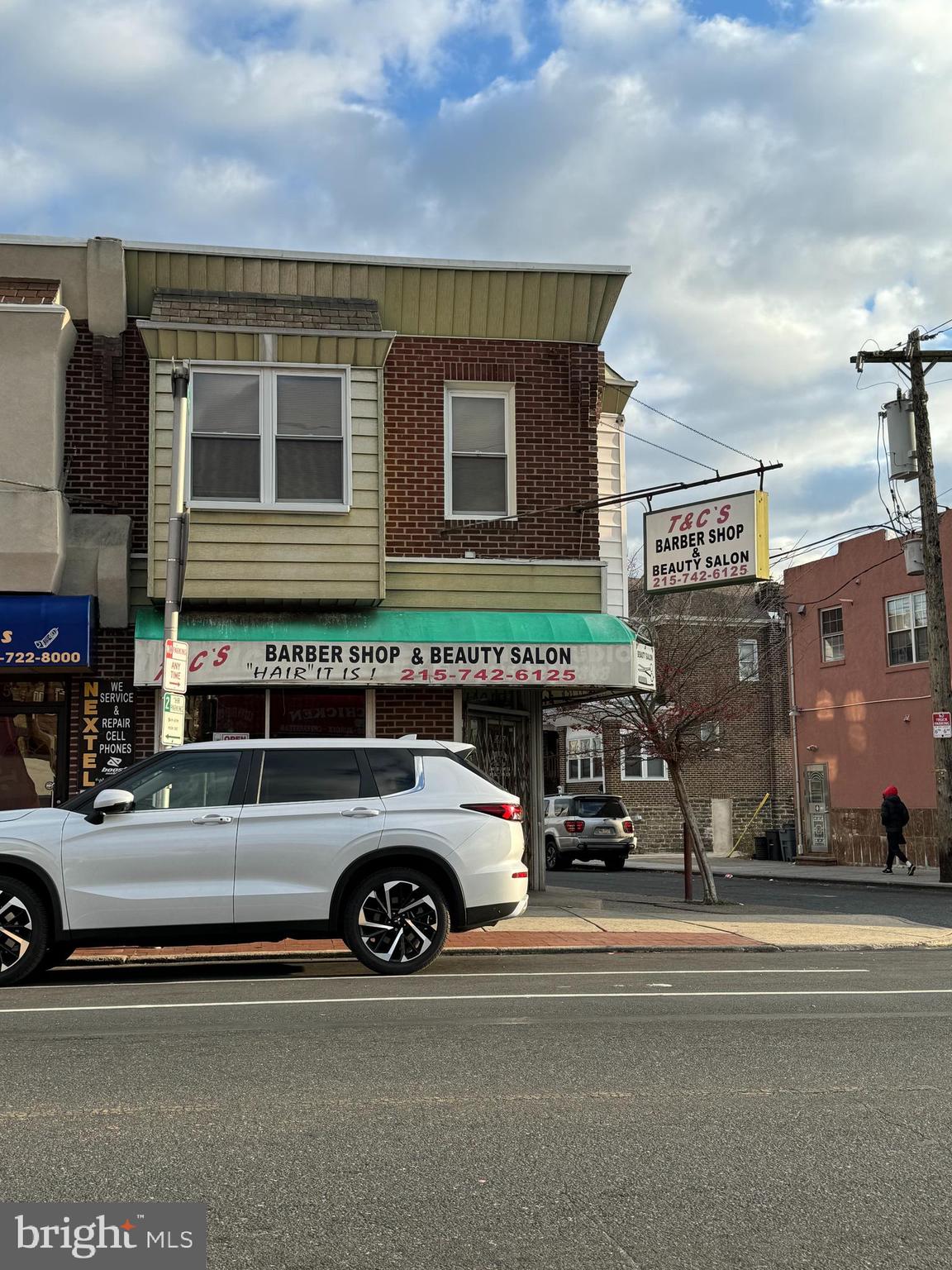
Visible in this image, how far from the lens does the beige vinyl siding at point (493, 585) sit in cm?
1612

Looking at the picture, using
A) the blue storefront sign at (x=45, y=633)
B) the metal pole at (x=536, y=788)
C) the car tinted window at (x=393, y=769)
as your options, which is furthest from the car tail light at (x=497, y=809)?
the metal pole at (x=536, y=788)

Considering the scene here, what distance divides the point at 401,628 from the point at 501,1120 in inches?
403

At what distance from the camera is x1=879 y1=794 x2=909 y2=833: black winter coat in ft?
86.5

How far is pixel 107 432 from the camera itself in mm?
15750

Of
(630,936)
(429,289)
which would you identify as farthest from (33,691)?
(630,936)

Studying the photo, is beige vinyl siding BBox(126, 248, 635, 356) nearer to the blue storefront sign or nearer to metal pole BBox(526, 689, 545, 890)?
the blue storefront sign

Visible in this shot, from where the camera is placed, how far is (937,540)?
22953mm

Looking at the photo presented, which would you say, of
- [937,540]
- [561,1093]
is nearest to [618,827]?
[937,540]

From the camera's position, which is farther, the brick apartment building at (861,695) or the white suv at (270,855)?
the brick apartment building at (861,695)

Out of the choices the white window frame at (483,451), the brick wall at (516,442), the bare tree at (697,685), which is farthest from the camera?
the bare tree at (697,685)

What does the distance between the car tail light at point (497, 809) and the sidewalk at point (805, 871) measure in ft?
44.6

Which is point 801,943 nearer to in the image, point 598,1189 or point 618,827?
point 598,1189

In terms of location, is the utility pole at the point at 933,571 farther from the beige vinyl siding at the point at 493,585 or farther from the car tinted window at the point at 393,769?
the car tinted window at the point at 393,769

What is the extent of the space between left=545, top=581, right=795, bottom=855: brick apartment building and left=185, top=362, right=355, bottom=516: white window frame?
2278 cm
